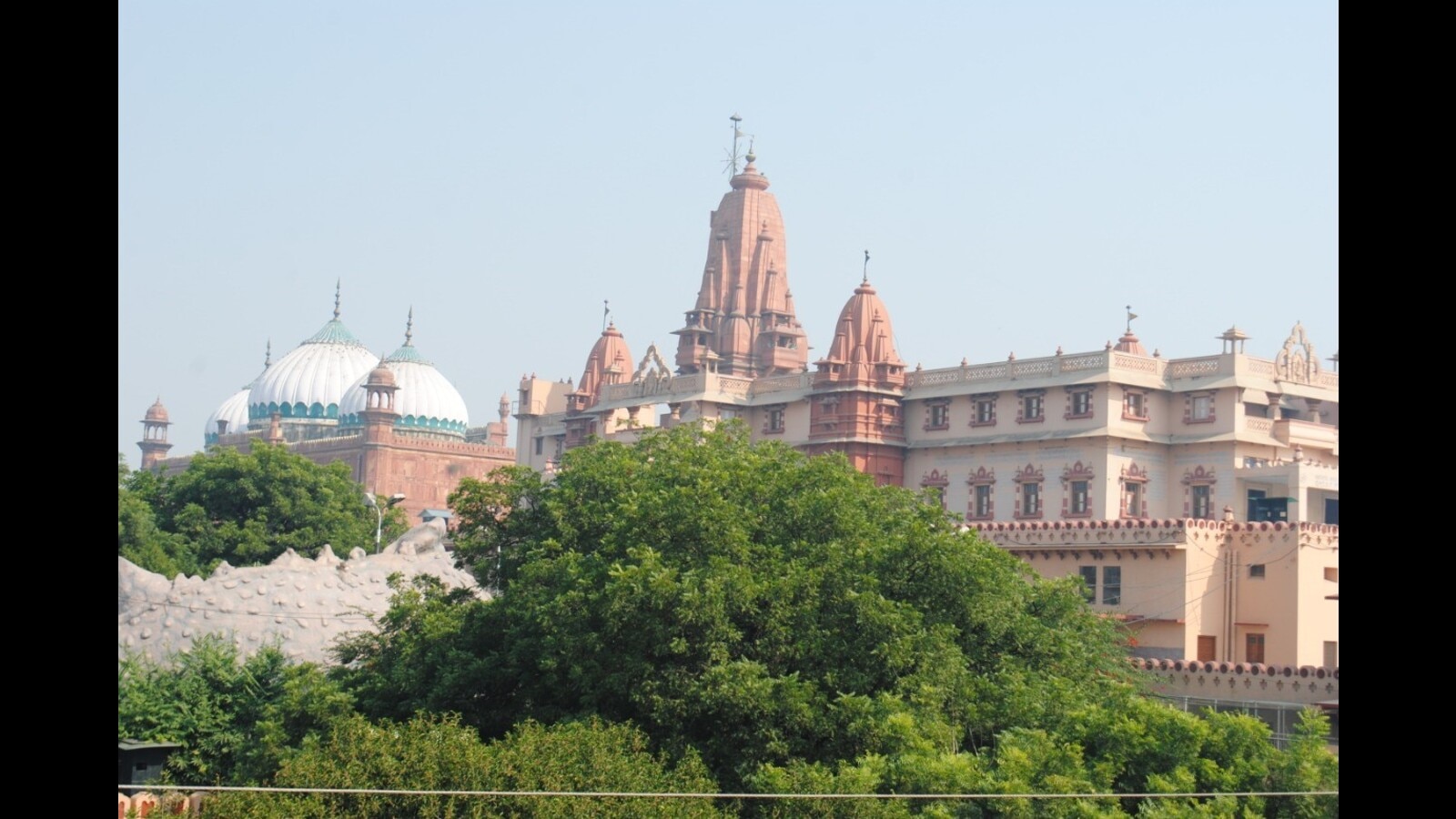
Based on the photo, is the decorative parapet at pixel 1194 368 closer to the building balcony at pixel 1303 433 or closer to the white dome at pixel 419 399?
the building balcony at pixel 1303 433

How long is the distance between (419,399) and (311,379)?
9.61 metres

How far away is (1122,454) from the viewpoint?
55781mm

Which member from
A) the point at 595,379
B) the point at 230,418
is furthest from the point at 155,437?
the point at 595,379

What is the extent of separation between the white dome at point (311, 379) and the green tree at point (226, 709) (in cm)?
8026

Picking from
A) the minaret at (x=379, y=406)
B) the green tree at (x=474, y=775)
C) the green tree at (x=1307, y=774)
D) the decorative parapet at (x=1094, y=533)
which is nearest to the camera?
the green tree at (x=474, y=775)

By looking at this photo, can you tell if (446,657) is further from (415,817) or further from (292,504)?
(292,504)

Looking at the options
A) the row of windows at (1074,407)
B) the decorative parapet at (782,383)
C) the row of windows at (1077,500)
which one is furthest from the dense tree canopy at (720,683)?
the decorative parapet at (782,383)

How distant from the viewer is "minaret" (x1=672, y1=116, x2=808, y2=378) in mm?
79688

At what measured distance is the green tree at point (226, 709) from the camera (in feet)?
89.8

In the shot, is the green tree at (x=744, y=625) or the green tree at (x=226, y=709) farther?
the green tree at (x=226, y=709)

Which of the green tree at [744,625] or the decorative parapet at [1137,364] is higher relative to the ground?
the decorative parapet at [1137,364]
